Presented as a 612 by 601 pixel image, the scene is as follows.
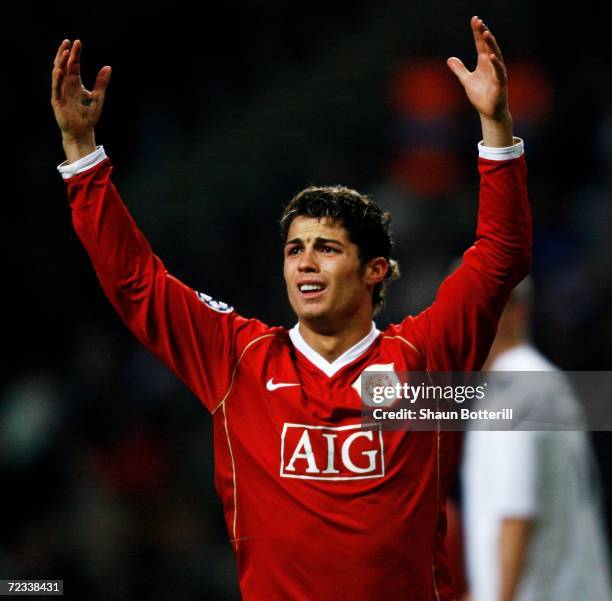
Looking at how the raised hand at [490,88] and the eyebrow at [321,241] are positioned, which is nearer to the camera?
the raised hand at [490,88]

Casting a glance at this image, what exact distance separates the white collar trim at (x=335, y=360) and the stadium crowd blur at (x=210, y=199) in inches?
116

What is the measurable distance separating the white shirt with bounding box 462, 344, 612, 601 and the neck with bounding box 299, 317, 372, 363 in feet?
2.55

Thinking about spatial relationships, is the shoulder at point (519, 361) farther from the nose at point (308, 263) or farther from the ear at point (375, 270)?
the nose at point (308, 263)

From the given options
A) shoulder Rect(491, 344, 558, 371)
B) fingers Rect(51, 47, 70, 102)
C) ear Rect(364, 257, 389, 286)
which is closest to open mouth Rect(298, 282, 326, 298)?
ear Rect(364, 257, 389, 286)

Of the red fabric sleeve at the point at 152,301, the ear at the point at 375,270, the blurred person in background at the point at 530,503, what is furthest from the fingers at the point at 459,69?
the blurred person in background at the point at 530,503

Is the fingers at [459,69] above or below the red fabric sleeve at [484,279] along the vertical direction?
above

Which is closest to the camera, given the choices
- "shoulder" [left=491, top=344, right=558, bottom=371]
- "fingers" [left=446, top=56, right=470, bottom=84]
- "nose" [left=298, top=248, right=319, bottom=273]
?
"fingers" [left=446, top=56, right=470, bottom=84]

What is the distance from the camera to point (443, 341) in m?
3.05

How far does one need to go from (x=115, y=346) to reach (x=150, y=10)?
3161 mm

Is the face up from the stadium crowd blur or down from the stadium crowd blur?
down

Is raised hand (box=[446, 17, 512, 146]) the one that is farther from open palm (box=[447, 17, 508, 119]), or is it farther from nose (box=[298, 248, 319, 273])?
nose (box=[298, 248, 319, 273])

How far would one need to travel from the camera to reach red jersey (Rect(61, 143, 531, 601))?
9.45 ft

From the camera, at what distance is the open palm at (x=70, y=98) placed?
2.96m

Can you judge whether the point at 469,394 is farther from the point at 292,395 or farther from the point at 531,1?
the point at 531,1
